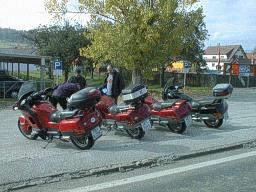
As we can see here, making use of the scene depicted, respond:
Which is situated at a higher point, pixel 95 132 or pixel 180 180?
pixel 95 132

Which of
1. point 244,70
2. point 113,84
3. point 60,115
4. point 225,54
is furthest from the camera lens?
point 225,54

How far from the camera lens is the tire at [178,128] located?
12008 millimetres

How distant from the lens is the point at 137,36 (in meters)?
26.2

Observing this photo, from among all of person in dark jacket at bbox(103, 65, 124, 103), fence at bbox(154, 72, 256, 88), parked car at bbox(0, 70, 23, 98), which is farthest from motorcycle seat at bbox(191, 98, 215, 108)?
fence at bbox(154, 72, 256, 88)

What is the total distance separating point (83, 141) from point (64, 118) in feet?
1.98

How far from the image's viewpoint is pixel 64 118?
31.4 ft

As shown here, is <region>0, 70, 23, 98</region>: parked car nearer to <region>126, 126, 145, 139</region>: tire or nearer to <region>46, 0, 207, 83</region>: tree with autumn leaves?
<region>46, 0, 207, 83</region>: tree with autumn leaves

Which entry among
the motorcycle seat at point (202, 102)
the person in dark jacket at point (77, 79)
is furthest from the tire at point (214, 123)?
the person in dark jacket at point (77, 79)

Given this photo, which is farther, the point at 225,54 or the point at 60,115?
the point at 225,54

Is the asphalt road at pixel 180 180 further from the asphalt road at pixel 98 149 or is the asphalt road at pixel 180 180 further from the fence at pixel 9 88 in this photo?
the fence at pixel 9 88

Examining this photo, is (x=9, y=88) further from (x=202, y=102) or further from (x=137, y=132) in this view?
(x=137, y=132)

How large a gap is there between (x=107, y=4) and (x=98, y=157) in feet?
62.0

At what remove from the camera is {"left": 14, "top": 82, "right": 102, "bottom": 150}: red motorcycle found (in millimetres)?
9297

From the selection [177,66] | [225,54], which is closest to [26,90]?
[177,66]
